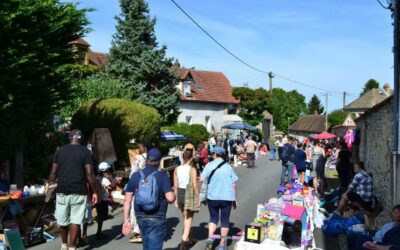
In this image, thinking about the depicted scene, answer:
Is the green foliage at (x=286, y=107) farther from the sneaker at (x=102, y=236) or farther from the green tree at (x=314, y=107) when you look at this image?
the sneaker at (x=102, y=236)

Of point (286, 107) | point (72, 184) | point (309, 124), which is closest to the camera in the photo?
point (72, 184)

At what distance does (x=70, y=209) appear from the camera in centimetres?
773

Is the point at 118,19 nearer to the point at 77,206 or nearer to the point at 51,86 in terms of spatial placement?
the point at 51,86

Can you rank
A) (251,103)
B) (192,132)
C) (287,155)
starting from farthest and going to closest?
(251,103) < (192,132) < (287,155)

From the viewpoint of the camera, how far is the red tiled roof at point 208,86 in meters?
42.8

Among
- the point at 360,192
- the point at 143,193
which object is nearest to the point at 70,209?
the point at 143,193

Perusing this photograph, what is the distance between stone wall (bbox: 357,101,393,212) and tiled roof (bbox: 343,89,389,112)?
47000 millimetres

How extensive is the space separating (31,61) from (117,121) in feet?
24.4

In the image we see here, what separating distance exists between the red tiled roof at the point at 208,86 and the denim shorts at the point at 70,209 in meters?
33.5

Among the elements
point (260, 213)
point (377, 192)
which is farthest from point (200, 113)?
point (260, 213)

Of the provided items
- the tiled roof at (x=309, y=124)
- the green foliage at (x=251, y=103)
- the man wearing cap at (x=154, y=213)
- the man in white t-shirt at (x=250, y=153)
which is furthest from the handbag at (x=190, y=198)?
the tiled roof at (x=309, y=124)

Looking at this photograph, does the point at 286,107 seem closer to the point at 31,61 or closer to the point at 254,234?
the point at 31,61

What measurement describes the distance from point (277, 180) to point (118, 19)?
668 inches

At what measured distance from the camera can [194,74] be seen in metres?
47.5
